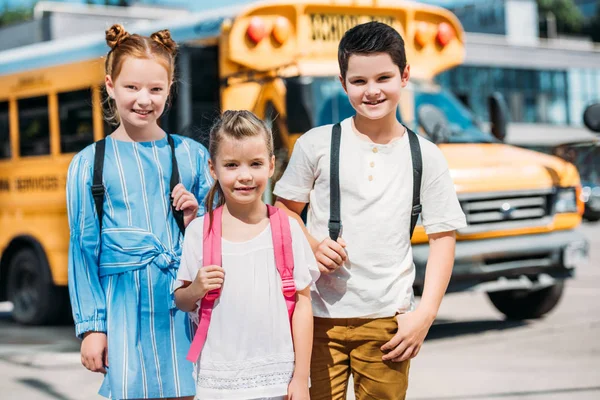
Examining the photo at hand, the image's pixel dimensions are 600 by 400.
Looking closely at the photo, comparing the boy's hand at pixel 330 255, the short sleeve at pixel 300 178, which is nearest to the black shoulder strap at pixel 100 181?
the short sleeve at pixel 300 178

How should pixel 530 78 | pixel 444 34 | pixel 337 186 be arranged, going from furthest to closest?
1. pixel 530 78
2. pixel 444 34
3. pixel 337 186

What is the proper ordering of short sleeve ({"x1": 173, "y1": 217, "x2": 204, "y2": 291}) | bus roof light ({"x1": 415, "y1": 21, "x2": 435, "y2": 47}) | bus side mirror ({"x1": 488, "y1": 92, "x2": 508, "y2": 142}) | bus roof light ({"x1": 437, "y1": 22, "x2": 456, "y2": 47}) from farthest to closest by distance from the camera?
bus side mirror ({"x1": 488, "y1": 92, "x2": 508, "y2": 142}) → bus roof light ({"x1": 437, "y1": 22, "x2": 456, "y2": 47}) → bus roof light ({"x1": 415, "y1": 21, "x2": 435, "y2": 47}) → short sleeve ({"x1": 173, "y1": 217, "x2": 204, "y2": 291})

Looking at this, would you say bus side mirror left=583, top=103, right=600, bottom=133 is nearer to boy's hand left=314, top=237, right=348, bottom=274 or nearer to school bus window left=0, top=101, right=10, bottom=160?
boy's hand left=314, top=237, right=348, bottom=274

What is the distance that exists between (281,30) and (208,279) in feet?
17.2

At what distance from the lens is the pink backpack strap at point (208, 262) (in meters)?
2.85

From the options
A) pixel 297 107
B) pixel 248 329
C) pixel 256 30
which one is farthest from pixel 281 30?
pixel 248 329

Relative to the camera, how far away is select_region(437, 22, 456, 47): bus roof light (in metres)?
8.59

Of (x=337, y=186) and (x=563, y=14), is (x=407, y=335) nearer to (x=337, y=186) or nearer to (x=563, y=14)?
(x=337, y=186)

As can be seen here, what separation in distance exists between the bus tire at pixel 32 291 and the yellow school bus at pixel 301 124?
0.01 m

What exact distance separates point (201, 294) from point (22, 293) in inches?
296

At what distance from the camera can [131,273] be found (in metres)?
3.13

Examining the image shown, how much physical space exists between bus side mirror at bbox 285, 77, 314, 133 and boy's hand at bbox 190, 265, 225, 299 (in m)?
4.99

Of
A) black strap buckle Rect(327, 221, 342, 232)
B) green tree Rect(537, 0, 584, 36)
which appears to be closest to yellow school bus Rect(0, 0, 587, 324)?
black strap buckle Rect(327, 221, 342, 232)

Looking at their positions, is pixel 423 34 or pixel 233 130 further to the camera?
pixel 423 34
